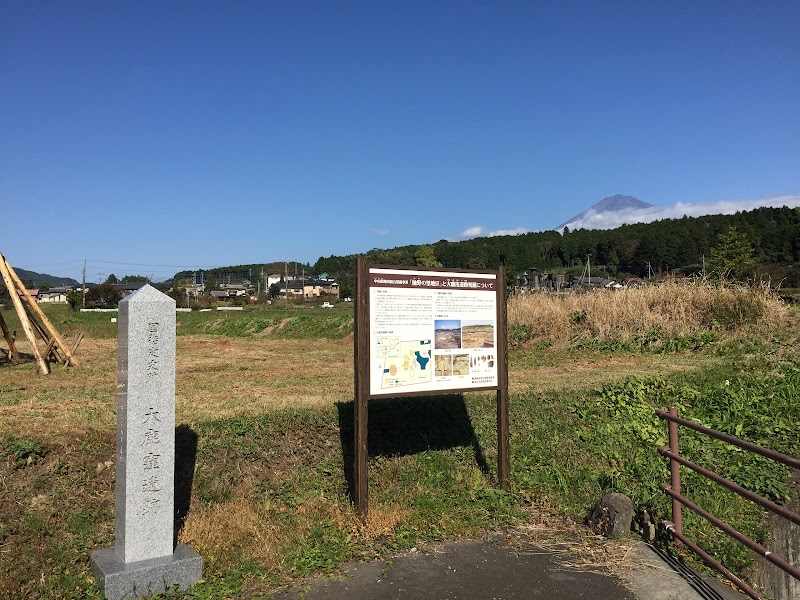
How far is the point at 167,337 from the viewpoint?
4289 mm

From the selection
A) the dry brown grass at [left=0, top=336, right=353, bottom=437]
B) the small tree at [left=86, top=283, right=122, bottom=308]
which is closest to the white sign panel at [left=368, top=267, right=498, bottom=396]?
the dry brown grass at [left=0, top=336, right=353, bottom=437]

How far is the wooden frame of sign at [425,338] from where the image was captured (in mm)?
5363

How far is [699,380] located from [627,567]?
258 inches

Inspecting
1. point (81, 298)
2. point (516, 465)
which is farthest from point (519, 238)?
point (516, 465)

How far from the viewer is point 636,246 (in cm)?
9262

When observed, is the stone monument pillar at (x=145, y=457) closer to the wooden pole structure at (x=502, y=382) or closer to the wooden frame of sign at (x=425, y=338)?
the wooden frame of sign at (x=425, y=338)

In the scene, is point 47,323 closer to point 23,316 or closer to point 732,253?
point 23,316

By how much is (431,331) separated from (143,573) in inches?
114

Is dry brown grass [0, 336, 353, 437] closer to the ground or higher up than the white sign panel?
closer to the ground

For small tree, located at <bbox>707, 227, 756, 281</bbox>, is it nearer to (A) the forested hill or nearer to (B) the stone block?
(A) the forested hill

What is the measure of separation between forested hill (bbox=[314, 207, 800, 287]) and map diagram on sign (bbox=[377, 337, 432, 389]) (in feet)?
192

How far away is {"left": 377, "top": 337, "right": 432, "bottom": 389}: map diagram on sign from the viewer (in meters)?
5.42

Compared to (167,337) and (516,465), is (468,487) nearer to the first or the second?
(516,465)

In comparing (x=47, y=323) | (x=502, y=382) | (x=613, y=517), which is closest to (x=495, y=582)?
(x=613, y=517)
